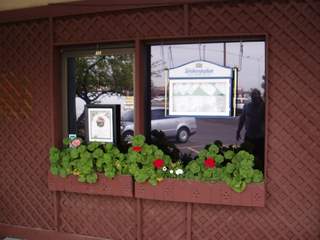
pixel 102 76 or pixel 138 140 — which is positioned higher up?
pixel 102 76

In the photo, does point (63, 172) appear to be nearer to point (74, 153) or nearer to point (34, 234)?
point (74, 153)

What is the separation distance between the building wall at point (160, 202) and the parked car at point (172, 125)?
79 centimetres

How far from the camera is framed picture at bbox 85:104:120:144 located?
5016mm

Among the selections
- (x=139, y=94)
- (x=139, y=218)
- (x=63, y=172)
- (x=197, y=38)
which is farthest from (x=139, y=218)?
(x=197, y=38)

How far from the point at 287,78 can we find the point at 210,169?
1.23 meters

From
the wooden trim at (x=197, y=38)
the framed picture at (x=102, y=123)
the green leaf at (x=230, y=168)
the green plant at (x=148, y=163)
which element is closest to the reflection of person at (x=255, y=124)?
the green leaf at (x=230, y=168)

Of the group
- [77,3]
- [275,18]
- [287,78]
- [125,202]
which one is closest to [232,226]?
[125,202]

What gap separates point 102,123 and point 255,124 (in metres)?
1.82

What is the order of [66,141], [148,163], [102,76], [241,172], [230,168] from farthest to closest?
1. [102,76]
2. [66,141]
3. [148,163]
4. [230,168]
5. [241,172]

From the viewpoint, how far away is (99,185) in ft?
15.8

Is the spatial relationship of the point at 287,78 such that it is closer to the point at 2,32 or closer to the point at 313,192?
the point at 313,192

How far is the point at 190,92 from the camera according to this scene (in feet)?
15.6

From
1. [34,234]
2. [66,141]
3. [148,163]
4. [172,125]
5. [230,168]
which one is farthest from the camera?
[34,234]

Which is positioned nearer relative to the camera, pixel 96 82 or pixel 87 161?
pixel 87 161
